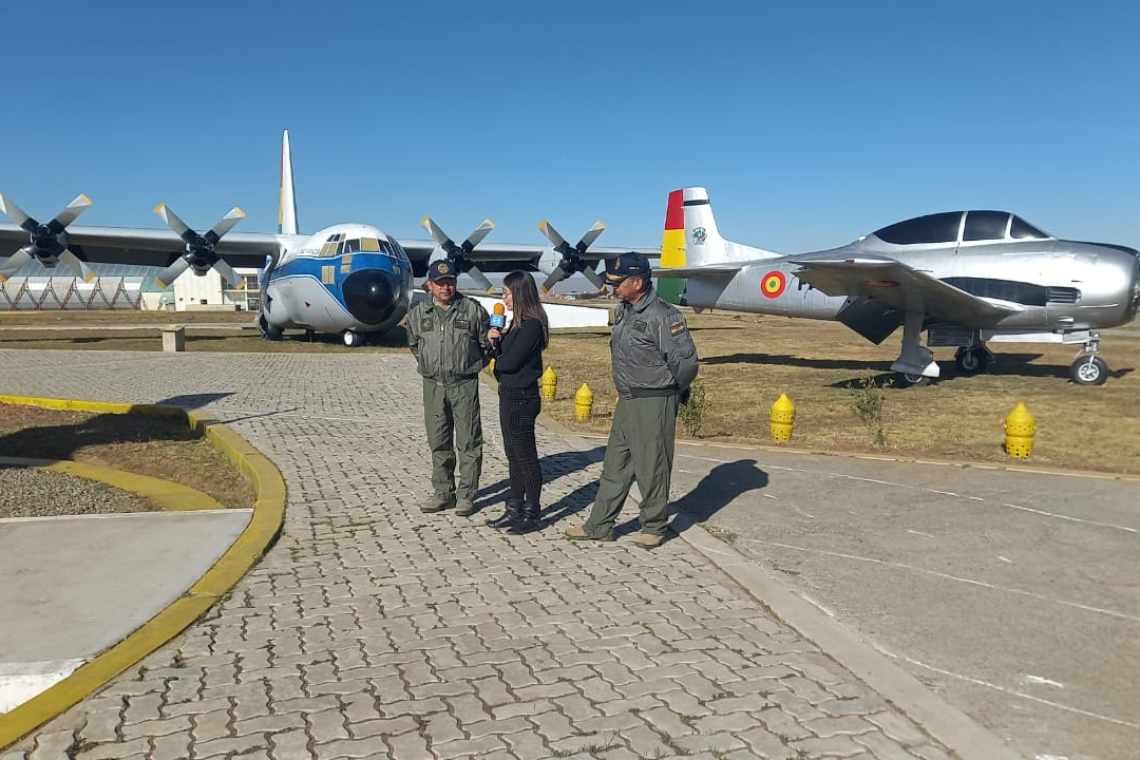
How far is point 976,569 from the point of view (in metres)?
5.33

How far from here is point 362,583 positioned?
492 cm

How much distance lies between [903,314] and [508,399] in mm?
13622

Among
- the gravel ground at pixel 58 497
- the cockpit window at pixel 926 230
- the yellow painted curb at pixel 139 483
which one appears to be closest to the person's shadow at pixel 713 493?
the yellow painted curb at pixel 139 483

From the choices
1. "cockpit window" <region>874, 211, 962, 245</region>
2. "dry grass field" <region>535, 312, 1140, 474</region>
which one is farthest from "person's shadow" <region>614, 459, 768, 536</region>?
"cockpit window" <region>874, 211, 962, 245</region>

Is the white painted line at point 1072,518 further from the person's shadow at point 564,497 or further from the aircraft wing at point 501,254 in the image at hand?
the aircraft wing at point 501,254

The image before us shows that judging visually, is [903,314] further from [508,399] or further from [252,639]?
[252,639]

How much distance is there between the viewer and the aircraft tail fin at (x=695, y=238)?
76.5ft

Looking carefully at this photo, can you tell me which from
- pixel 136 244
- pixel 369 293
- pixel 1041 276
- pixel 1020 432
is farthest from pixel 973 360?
pixel 136 244

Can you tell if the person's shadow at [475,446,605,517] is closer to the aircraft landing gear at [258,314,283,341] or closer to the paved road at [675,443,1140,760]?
the paved road at [675,443,1140,760]

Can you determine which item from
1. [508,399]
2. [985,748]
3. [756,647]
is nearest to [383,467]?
[508,399]

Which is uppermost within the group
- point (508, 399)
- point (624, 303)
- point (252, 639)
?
point (624, 303)

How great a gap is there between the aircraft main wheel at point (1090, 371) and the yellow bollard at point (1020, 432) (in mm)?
8736

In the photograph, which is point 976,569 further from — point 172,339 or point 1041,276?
point 172,339

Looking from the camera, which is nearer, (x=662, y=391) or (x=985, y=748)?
(x=985, y=748)
